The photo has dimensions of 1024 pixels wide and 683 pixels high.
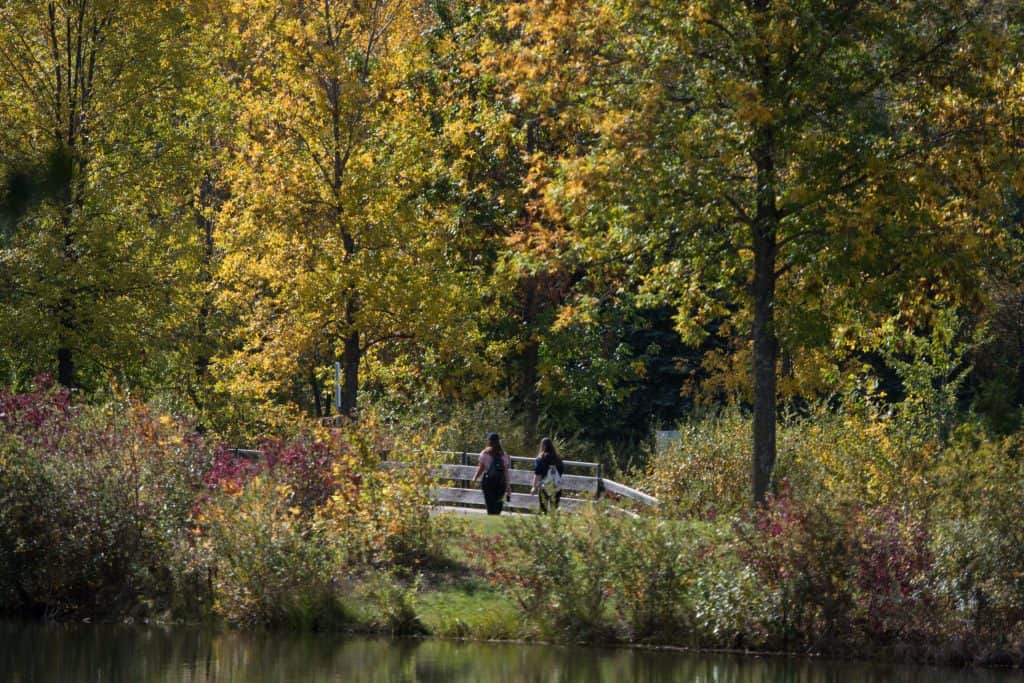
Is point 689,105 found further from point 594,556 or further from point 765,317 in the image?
point 594,556

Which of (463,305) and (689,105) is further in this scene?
(463,305)

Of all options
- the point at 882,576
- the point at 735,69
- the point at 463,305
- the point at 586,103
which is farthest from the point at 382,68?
the point at 882,576

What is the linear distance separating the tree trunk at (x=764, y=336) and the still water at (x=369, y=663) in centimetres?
381

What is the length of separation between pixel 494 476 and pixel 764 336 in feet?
19.1

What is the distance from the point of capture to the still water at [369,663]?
19.1 meters

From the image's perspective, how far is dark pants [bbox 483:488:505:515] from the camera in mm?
27456

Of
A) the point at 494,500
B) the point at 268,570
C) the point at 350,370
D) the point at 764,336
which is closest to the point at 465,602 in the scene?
the point at 268,570

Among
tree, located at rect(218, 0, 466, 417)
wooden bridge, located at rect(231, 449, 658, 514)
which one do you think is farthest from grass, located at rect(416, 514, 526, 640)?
tree, located at rect(218, 0, 466, 417)

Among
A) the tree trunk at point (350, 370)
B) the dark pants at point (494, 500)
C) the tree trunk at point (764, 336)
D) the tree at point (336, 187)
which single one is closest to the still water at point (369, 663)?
the tree trunk at point (764, 336)

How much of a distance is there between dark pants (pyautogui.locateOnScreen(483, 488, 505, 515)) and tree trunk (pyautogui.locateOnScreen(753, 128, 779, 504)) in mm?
5214

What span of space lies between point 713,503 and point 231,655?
9.04m

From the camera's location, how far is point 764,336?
78.4 ft

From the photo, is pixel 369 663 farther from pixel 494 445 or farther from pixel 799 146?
pixel 799 146

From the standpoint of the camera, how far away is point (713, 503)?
87.0 ft
